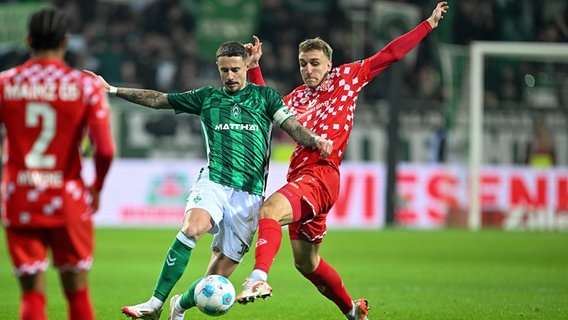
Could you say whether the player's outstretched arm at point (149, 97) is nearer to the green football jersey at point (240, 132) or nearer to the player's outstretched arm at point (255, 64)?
the green football jersey at point (240, 132)

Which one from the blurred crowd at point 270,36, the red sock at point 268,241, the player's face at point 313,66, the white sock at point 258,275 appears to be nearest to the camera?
the white sock at point 258,275

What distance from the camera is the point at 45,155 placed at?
4.85 metres

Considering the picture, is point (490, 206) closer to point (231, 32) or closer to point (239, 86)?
point (231, 32)

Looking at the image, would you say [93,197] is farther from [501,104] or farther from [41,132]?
[501,104]

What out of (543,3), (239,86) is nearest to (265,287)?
(239,86)

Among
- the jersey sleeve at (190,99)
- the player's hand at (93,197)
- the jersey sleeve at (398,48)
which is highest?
the jersey sleeve at (398,48)

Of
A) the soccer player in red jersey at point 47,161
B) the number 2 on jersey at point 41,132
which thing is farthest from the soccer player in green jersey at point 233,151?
the number 2 on jersey at point 41,132

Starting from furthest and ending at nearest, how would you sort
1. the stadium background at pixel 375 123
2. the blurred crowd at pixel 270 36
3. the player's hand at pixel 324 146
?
1. the blurred crowd at pixel 270 36
2. the stadium background at pixel 375 123
3. the player's hand at pixel 324 146

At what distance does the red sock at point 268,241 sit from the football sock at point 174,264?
47 cm

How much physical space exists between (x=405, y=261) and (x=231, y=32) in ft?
28.9

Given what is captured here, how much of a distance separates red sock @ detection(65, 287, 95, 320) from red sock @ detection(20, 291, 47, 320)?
14cm

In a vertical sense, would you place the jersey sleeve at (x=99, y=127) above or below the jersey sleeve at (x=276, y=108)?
below

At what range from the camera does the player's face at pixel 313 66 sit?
7500mm

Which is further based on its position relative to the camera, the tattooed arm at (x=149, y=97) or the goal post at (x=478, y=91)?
the goal post at (x=478, y=91)
